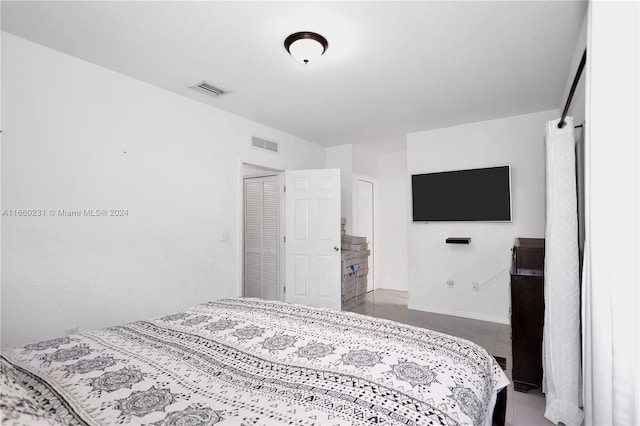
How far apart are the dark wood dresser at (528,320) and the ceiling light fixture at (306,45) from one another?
83.6 inches

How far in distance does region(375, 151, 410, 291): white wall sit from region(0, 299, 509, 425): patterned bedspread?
4.12 metres

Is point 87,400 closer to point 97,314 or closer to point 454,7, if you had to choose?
point 97,314

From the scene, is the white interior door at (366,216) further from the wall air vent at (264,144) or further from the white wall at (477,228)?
the wall air vent at (264,144)

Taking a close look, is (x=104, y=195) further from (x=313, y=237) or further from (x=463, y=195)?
(x=463, y=195)

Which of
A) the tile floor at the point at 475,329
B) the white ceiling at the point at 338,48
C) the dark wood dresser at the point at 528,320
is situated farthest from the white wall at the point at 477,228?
Result: the dark wood dresser at the point at 528,320

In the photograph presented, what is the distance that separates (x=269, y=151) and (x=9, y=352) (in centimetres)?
332

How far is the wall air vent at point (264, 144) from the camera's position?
13.4ft

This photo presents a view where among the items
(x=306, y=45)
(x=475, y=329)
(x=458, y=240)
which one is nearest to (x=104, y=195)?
(x=306, y=45)

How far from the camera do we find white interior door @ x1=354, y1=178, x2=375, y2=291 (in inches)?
215

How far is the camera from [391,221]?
5.86 metres

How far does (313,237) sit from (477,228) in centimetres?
215

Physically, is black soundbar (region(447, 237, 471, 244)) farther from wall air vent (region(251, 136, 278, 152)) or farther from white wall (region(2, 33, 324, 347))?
white wall (region(2, 33, 324, 347))

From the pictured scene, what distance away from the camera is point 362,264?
517cm

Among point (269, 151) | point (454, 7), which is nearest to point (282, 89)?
point (269, 151)
